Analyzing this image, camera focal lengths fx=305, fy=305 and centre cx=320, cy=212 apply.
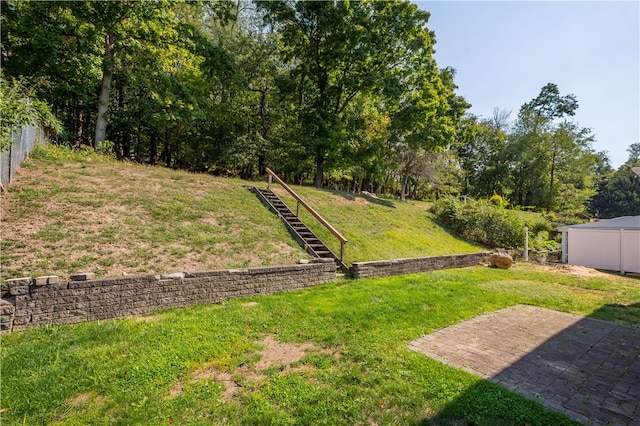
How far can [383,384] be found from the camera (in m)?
3.26

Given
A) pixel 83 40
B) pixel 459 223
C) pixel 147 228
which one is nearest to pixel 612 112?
pixel 459 223

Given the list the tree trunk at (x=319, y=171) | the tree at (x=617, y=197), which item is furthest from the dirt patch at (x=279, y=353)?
the tree at (x=617, y=197)

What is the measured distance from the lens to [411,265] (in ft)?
30.9

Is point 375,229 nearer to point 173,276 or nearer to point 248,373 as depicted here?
point 173,276

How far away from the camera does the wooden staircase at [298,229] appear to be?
8626mm

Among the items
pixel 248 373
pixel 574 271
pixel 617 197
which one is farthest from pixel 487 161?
pixel 248 373

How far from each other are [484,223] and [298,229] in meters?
11.1

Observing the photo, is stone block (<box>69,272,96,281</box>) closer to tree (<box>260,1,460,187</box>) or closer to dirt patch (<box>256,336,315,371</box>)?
dirt patch (<box>256,336,315,371</box>)

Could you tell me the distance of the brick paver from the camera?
3037 mm

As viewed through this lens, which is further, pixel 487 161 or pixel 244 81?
pixel 487 161

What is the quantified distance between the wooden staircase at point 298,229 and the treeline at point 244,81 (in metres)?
7.81

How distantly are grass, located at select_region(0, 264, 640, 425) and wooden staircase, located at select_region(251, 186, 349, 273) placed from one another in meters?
2.78

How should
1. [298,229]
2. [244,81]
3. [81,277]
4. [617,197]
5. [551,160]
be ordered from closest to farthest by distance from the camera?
[81,277]
[298,229]
[244,81]
[551,160]
[617,197]

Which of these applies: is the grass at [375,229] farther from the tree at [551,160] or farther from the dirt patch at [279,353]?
the tree at [551,160]
